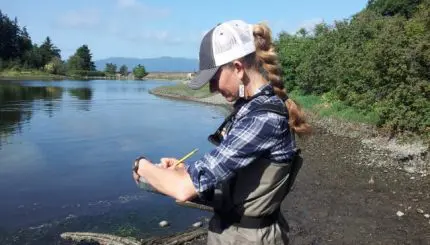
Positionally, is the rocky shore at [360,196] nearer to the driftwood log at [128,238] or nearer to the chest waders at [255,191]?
the driftwood log at [128,238]

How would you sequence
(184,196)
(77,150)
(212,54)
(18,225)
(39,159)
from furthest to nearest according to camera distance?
1. (77,150)
2. (39,159)
3. (18,225)
4. (212,54)
5. (184,196)

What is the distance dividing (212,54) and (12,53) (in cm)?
12703

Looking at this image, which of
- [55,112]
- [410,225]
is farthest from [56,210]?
[55,112]

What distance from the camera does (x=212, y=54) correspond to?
2543 millimetres

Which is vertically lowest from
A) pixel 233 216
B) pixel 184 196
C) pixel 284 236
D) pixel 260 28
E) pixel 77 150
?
pixel 77 150

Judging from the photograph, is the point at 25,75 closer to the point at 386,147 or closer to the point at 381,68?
the point at 381,68

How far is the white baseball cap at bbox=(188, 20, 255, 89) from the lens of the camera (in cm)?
249

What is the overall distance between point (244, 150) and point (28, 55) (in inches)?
4958

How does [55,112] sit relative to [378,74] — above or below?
below

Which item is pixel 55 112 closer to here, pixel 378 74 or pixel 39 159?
pixel 39 159

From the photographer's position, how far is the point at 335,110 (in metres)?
26.2

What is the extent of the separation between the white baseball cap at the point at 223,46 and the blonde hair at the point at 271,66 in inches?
2.1

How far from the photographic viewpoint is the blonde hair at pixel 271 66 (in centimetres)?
257

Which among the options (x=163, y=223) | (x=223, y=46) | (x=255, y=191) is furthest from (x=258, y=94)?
(x=163, y=223)
